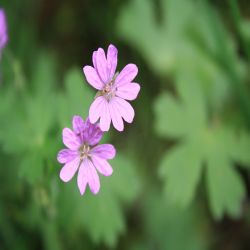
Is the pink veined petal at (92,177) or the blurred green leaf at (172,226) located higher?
the pink veined petal at (92,177)

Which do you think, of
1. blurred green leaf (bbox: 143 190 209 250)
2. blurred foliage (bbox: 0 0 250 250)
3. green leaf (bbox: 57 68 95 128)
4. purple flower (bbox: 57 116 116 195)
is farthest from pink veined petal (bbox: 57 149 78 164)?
blurred green leaf (bbox: 143 190 209 250)

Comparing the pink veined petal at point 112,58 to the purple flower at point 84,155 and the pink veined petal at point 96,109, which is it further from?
the purple flower at point 84,155

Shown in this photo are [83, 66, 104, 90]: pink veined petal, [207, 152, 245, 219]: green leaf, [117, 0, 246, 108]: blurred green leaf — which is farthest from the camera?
[117, 0, 246, 108]: blurred green leaf

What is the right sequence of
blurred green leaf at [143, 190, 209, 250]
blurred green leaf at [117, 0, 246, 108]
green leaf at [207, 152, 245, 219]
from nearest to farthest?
green leaf at [207, 152, 245, 219]
blurred green leaf at [143, 190, 209, 250]
blurred green leaf at [117, 0, 246, 108]

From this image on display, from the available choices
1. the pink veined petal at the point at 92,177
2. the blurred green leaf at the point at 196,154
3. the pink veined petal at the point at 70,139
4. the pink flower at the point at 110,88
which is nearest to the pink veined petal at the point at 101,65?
the pink flower at the point at 110,88

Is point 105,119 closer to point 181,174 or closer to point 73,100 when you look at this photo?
point 73,100

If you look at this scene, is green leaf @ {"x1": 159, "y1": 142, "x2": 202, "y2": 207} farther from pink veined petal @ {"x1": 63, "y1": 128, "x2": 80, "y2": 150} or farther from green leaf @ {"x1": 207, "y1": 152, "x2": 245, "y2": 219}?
pink veined petal @ {"x1": 63, "y1": 128, "x2": 80, "y2": 150}

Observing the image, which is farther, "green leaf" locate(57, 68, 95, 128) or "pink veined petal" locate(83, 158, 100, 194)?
"green leaf" locate(57, 68, 95, 128)
